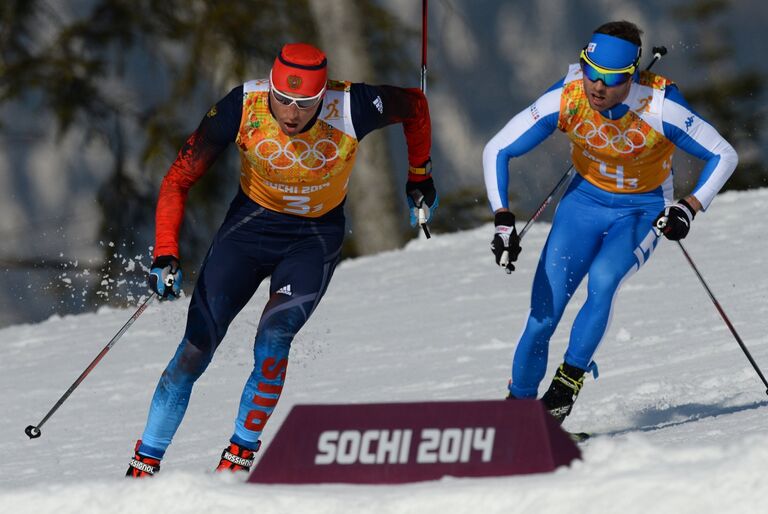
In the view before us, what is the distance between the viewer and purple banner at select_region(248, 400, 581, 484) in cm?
404

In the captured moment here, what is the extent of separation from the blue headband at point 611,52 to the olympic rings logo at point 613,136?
0.29 metres

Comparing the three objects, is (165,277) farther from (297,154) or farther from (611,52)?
(611,52)

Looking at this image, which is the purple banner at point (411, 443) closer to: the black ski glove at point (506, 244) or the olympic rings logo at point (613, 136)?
the black ski glove at point (506, 244)

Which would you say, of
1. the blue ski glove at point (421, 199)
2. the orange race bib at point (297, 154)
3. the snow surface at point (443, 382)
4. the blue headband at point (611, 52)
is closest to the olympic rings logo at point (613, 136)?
the blue headband at point (611, 52)

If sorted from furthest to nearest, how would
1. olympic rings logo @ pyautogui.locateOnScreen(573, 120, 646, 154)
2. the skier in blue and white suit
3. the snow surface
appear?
olympic rings logo @ pyautogui.locateOnScreen(573, 120, 646, 154) → the skier in blue and white suit → the snow surface

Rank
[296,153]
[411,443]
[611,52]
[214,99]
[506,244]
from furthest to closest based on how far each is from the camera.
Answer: [214,99] → [506,244] → [611,52] → [296,153] → [411,443]

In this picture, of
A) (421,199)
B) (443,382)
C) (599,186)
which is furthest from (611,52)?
(443,382)

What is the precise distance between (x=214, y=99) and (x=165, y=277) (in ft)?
38.0

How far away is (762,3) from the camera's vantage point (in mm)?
21109

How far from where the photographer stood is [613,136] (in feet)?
18.9

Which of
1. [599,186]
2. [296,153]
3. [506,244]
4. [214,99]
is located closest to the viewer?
[296,153]

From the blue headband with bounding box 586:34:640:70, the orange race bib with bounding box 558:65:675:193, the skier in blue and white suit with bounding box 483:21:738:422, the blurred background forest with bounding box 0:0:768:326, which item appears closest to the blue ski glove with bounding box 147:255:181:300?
the skier in blue and white suit with bounding box 483:21:738:422

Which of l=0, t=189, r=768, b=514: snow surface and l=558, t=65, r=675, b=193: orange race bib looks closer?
l=0, t=189, r=768, b=514: snow surface

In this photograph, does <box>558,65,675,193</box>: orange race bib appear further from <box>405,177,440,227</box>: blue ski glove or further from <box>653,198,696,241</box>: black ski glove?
<box>405,177,440,227</box>: blue ski glove
